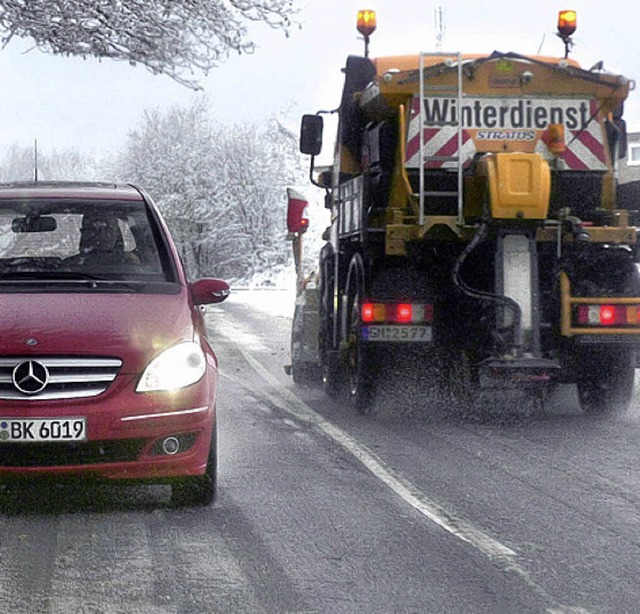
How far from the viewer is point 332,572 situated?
5.74 m

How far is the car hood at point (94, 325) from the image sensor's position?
675cm

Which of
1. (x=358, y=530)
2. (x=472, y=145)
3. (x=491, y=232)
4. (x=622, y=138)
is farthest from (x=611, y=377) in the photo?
(x=358, y=530)

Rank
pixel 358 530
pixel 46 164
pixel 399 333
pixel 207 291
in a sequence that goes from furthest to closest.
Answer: pixel 46 164
pixel 399 333
pixel 207 291
pixel 358 530

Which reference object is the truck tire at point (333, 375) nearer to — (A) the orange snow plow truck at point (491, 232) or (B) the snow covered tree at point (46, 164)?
(A) the orange snow plow truck at point (491, 232)

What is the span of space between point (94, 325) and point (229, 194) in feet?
226

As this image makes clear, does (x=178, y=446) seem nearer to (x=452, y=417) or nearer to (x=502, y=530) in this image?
(x=502, y=530)

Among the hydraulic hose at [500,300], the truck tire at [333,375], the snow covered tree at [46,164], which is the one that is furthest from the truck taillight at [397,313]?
the snow covered tree at [46,164]

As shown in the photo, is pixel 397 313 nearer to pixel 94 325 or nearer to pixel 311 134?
pixel 311 134

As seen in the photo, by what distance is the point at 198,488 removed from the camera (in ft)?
23.5

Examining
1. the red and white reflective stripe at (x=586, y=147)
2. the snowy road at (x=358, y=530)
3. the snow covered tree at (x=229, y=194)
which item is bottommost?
the snowy road at (x=358, y=530)

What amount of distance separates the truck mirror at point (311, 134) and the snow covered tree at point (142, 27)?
9137mm

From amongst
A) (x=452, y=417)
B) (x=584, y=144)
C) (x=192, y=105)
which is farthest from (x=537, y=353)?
(x=192, y=105)

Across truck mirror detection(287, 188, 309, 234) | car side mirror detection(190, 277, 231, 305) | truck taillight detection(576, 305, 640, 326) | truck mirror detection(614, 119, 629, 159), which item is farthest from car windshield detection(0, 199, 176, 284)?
truck mirror detection(287, 188, 309, 234)

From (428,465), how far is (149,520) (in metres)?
2.36
